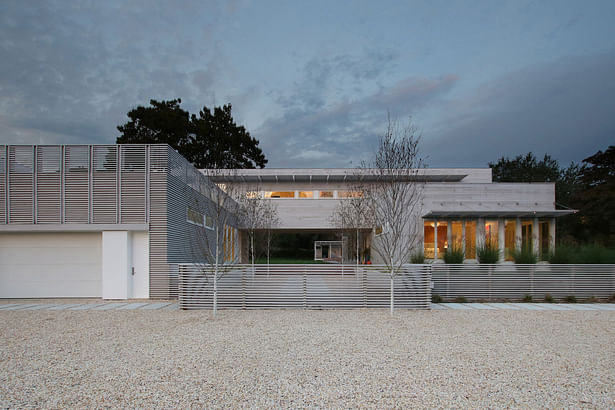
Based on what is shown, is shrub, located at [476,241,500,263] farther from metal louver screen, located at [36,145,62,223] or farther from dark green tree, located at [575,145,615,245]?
dark green tree, located at [575,145,615,245]

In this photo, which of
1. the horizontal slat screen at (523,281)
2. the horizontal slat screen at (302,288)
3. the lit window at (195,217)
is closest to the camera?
the horizontal slat screen at (302,288)

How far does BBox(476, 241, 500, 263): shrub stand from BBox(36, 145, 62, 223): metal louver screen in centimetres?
1289

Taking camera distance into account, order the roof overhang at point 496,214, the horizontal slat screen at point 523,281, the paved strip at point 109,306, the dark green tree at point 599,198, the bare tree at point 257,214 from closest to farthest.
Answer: the paved strip at point 109,306 → the horizontal slat screen at point 523,281 → the roof overhang at point 496,214 → the bare tree at point 257,214 → the dark green tree at point 599,198

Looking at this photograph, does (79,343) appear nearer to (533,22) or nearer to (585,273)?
(585,273)

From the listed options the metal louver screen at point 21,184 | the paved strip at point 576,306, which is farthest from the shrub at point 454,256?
the metal louver screen at point 21,184

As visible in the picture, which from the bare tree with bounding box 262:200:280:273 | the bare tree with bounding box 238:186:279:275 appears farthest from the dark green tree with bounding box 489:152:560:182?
the bare tree with bounding box 238:186:279:275

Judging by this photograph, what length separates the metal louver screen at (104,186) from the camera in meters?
11.8

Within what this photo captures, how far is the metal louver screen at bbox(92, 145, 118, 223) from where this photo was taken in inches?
463

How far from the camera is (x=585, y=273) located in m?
11.0

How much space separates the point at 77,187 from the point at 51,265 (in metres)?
2.65

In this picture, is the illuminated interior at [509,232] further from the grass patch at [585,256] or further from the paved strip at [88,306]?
the paved strip at [88,306]

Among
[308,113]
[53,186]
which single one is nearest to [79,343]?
[53,186]

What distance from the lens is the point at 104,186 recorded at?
11828mm

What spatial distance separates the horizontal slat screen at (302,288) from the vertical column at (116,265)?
285cm
